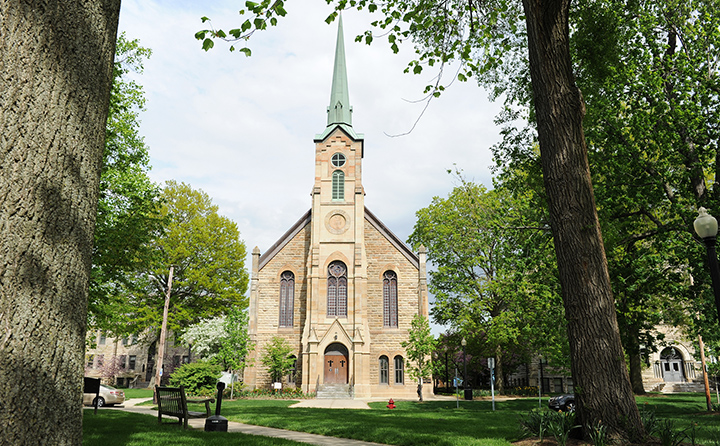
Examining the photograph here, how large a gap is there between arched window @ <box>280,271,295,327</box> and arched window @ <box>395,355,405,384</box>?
7.84m

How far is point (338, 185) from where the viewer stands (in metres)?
38.1

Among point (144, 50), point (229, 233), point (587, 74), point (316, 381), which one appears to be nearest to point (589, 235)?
point (587, 74)

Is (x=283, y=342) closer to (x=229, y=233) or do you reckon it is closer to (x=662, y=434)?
(x=229, y=233)

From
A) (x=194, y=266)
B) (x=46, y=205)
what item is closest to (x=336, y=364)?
(x=194, y=266)

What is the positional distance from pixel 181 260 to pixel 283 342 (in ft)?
33.3

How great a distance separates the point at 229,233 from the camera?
129 feet

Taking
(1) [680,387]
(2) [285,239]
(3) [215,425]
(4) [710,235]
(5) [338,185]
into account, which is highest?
(5) [338,185]

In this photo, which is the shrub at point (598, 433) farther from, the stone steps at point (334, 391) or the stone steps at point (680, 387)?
the stone steps at point (680, 387)

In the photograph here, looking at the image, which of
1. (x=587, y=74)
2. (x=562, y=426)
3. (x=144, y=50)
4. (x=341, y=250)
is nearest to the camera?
(x=562, y=426)

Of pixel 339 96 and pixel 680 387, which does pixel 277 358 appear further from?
pixel 680 387

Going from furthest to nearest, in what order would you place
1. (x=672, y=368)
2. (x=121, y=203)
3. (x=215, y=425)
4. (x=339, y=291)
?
(x=672, y=368), (x=339, y=291), (x=121, y=203), (x=215, y=425)

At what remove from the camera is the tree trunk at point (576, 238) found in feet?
22.7

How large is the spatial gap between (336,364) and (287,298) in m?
6.03

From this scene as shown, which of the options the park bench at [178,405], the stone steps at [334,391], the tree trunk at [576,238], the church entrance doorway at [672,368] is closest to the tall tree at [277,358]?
the stone steps at [334,391]
